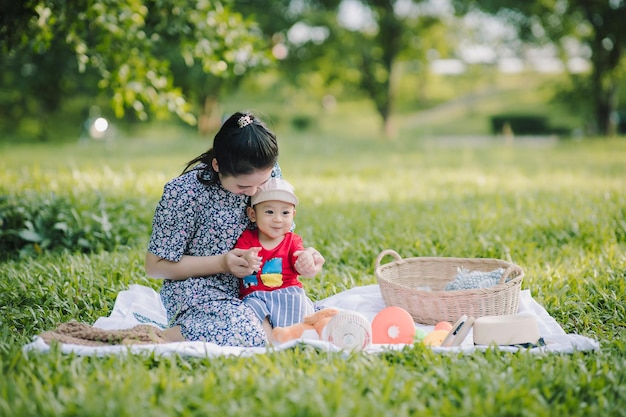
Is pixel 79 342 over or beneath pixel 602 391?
over

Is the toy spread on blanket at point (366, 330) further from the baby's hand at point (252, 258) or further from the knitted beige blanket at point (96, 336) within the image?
the knitted beige blanket at point (96, 336)

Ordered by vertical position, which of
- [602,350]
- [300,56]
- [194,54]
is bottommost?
[602,350]

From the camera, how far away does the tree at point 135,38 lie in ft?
18.0

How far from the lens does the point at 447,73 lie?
37.2 meters

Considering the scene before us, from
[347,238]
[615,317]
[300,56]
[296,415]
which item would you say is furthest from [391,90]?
[296,415]

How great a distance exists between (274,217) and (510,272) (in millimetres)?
1487

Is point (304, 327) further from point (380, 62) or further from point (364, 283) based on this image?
point (380, 62)

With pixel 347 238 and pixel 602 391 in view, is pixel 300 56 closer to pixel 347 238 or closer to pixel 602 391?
pixel 347 238

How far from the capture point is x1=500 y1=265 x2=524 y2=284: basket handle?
3.75 metres

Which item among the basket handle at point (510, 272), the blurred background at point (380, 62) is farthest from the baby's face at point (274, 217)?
the blurred background at point (380, 62)

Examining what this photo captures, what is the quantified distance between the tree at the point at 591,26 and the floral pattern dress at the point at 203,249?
16.9 metres

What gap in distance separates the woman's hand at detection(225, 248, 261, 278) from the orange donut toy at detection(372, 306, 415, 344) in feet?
2.42

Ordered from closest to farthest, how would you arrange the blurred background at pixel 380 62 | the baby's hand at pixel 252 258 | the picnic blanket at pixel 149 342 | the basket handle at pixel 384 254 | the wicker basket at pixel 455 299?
the picnic blanket at pixel 149 342, the baby's hand at pixel 252 258, the wicker basket at pixel 455 299, the basket handle at pixel 384 254, the blurred background at pixel 380 62

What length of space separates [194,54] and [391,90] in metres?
14.2
